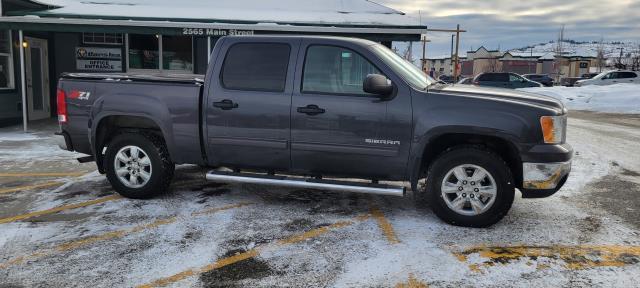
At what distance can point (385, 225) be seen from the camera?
196 inches

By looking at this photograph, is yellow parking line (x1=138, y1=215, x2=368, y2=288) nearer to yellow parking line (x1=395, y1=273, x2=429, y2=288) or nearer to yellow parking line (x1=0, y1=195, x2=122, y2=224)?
yellow parking line (x1=395, y1=273, x2=429, y2=288)

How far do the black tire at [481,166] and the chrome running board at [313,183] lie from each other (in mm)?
320

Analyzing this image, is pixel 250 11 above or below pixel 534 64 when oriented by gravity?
below

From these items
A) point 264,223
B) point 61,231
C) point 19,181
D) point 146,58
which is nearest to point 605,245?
point 264,223

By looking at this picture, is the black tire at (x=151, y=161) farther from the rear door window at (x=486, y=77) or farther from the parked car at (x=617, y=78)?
the parked car at (x=617, y=78)

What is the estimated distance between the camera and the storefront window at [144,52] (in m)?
14.9

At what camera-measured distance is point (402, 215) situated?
531cm

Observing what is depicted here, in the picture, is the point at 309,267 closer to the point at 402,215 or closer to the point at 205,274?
the point at 205,274

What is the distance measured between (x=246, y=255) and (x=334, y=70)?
2.09 meters

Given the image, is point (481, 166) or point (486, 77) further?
point (486, 77)

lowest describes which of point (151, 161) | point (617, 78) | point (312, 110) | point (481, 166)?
point (151, 161)

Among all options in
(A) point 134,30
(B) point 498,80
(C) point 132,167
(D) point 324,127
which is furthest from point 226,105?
(B) point 498,80

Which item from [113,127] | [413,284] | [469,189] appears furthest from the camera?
[113,127]

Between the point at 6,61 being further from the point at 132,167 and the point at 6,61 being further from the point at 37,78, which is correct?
the point at 132,167
